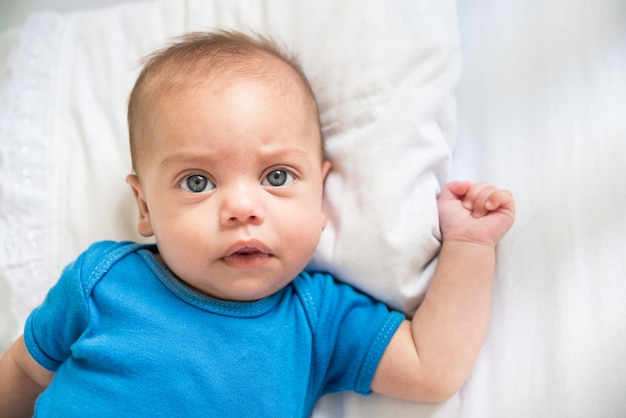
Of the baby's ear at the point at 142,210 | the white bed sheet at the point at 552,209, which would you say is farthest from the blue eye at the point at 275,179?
the white bed sheet at the point at 552,209

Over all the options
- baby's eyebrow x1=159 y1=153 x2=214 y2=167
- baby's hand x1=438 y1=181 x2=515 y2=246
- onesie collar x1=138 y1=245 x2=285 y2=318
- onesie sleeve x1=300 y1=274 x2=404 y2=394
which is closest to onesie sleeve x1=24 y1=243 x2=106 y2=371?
onesie collar x1=138 y1=245 x2=285 y2=318

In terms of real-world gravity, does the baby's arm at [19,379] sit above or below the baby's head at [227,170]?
below

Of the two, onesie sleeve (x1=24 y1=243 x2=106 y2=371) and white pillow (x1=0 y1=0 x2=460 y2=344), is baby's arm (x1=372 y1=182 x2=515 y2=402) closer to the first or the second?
white pillow (x1=0 y1=0 x2=460 y2=344)

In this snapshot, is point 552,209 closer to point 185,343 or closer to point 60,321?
point 185,343

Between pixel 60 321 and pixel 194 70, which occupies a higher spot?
pixel 194 70

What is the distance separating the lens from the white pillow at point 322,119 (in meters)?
0.94

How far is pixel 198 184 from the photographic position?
84 centimetres

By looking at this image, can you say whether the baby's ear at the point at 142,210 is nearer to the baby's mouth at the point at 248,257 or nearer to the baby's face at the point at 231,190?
the baby's face at the point at 231,190

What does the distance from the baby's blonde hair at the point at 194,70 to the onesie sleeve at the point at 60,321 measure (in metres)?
0.20

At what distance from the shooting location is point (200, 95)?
829mm

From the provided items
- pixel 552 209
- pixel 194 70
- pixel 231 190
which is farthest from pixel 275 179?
pixel 552 209

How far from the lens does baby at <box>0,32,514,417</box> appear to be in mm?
812

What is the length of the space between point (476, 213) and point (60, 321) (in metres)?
0.67

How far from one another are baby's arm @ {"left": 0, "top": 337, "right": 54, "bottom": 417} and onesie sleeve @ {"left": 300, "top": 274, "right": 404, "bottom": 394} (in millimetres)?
447
